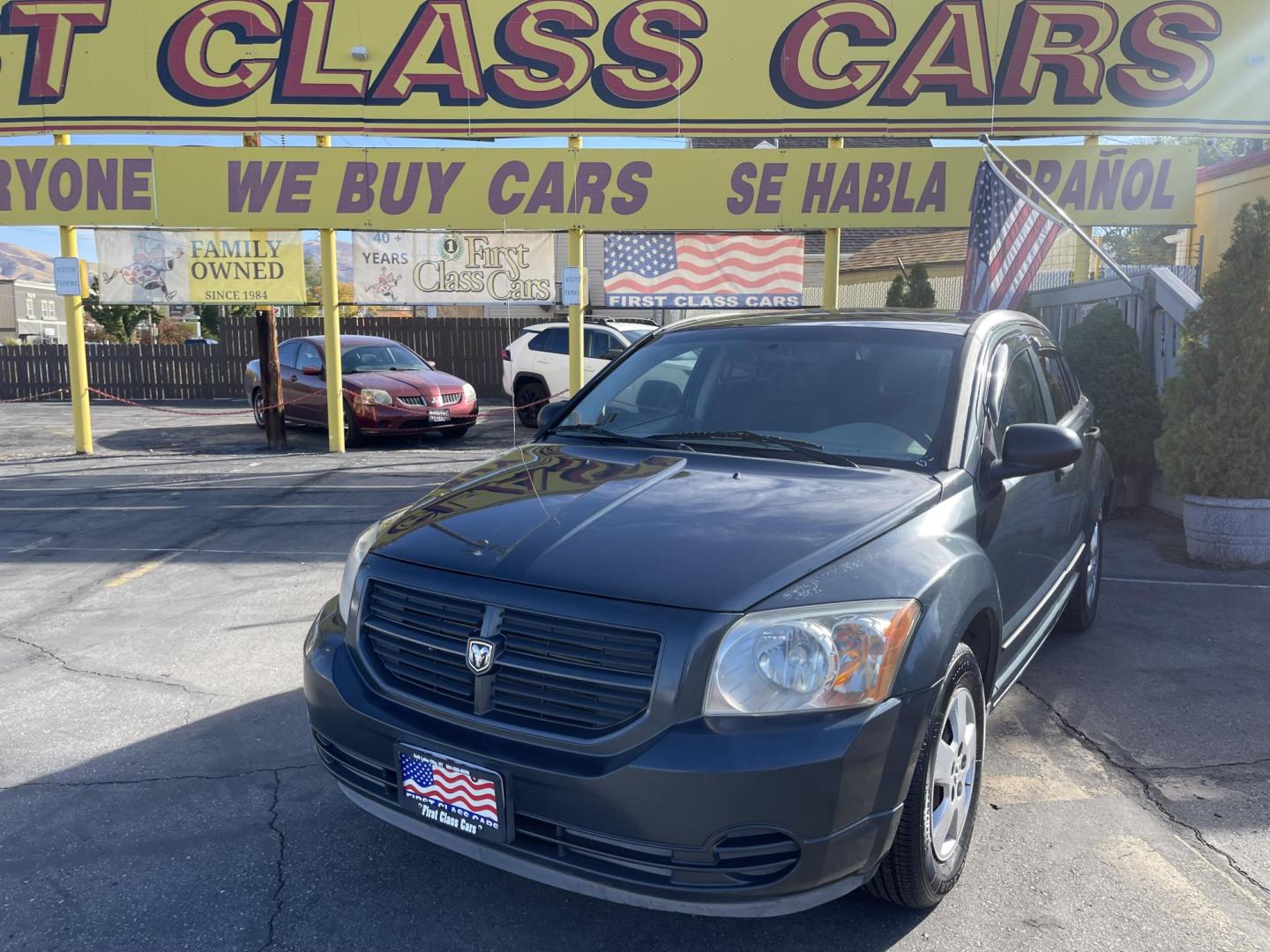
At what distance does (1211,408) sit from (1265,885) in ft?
16.0

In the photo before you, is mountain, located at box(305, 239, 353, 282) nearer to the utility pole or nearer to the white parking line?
the utility pole

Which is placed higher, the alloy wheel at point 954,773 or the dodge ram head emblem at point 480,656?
the dodge ram head emblem at point 480,656

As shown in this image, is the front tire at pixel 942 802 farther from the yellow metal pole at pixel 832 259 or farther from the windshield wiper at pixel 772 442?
the yellow metal pole at pixel 832 259

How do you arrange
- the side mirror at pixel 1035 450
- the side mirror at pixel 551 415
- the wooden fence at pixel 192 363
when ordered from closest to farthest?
the side mirror at pixel 1035 450 → the side mirror at pixel 551 415 → the wooden fence at pixel 192 363

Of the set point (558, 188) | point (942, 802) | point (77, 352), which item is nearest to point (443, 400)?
point (558, 188)

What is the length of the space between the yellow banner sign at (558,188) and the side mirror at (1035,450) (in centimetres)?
923

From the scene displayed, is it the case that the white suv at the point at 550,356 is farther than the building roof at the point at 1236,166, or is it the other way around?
the white suv at the point at 550,356

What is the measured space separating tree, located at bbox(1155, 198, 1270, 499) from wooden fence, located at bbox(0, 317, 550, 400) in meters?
17.2

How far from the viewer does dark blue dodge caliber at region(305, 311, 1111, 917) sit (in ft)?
8.08

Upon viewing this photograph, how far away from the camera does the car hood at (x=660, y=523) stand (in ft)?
8.81

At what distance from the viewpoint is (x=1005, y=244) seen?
885 centimetres

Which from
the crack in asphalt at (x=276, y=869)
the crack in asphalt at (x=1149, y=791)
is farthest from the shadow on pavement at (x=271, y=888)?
the crack in asphalt at (x=1149, y=791)

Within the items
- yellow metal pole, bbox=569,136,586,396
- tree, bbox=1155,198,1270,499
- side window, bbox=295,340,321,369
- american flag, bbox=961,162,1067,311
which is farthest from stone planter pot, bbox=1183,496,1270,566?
side window, bbox=295,340,321,369

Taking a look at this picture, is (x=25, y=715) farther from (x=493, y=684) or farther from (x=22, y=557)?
(x=22, y=557)
